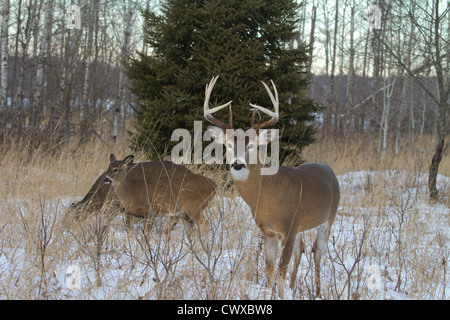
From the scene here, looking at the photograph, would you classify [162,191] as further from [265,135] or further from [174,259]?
[174,259]

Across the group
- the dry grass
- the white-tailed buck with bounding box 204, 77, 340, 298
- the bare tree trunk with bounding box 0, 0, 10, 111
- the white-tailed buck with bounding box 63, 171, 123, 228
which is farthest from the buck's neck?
the bare tree trunk with bounding box 0, 0, 10, 111

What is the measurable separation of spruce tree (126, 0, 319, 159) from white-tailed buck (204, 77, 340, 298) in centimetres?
361

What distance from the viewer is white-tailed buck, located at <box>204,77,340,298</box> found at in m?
3.69

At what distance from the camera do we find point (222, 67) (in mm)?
7785

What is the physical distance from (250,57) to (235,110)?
102 cm

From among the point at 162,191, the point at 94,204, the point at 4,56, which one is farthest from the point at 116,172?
the point at 4,56

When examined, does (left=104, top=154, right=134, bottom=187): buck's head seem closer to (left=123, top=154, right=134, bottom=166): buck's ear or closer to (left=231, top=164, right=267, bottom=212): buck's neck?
(left=123, top=154, right=134, bottom=166): buck's ear

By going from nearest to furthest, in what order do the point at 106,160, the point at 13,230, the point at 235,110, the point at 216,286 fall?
the point at 216,286 < the point at 13,230 < the point at 235,110 < the point at 106,160

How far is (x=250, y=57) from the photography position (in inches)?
312

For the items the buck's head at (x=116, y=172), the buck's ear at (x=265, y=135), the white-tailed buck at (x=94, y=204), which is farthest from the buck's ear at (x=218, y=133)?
the buck's head at (x=116, y=172)

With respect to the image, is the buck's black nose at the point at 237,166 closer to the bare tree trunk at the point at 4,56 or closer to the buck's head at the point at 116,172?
the buck's head at the point at 116,172

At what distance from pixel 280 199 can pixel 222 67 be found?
449 centimetres

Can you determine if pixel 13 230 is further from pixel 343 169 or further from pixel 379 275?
pixel 343 169
